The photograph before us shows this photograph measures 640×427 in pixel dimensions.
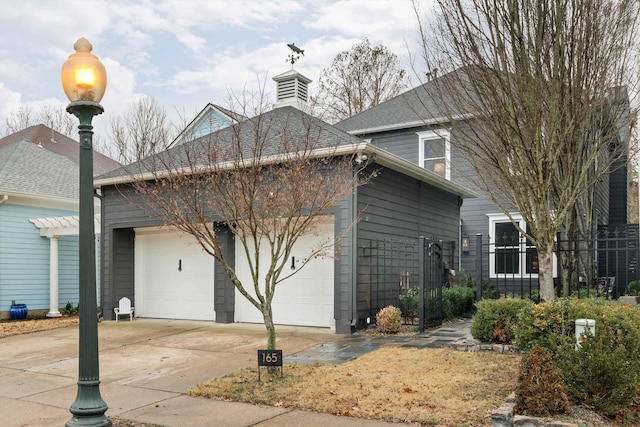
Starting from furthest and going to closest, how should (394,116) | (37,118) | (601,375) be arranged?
(37,118)
(394,116)
(601,375)

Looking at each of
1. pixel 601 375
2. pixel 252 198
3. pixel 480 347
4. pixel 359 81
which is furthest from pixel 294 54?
pixel 359 81

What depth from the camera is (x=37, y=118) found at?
3164cm

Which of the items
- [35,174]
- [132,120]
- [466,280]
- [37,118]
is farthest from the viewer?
[37,118]

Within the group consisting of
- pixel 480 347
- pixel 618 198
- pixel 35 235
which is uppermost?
pixel 618 198

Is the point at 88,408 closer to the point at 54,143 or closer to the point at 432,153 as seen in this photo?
the point at 432,153

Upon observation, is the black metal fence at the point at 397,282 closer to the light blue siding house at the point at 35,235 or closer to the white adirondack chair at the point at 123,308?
the white adirondack chair at the point at 123,308

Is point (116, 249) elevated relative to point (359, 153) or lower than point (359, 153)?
lower

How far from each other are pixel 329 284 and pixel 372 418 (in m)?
5.91

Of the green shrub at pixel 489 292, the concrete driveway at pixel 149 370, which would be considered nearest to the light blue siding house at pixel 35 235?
the concrete driveway at pixel 149 370

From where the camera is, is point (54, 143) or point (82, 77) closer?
point (82, 77)

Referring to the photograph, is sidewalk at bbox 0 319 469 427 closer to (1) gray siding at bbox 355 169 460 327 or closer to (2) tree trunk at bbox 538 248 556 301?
(1) gray siding at bbox 355 169 460 327

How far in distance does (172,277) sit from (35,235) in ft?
14.9

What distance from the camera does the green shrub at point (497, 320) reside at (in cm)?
803

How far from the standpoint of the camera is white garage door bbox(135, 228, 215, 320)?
499 inches
